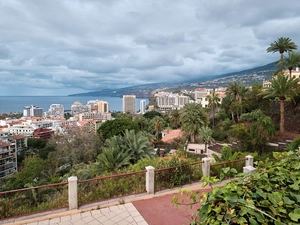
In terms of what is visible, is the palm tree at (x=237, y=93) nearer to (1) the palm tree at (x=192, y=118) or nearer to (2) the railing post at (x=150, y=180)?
(1) the palm tree at (x=192, y=118)

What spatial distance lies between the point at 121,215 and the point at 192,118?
17539mm

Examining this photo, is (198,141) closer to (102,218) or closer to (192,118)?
(192,118)

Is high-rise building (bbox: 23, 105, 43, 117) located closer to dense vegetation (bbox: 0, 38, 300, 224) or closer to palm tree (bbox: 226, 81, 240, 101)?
dense vegetation (bbox: 0, 38, 300, 224)

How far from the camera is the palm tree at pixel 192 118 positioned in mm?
21453

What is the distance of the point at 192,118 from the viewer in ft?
70.2

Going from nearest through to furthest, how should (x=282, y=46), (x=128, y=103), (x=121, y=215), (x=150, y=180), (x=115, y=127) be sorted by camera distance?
(x=121, y=215) → (x=150, y=180) → (x=282, y=46) → (x=115, y=127) → (x=128, y=103)

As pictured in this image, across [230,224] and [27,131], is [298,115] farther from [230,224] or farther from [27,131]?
[27,131]

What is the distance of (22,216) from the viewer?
185 inches

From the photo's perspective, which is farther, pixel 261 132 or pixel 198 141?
pixel 198 141

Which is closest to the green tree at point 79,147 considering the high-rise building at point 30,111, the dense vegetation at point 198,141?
the dense vegetation at point 198,141

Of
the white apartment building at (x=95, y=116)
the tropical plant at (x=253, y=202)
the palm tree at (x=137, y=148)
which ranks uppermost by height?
the tropical plant at (x=253, y=202)

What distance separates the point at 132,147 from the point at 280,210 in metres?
9.23

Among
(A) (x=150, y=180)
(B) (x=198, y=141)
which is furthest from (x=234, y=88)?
(A) (x=150, y=180)

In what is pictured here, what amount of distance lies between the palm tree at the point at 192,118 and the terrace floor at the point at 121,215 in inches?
654
